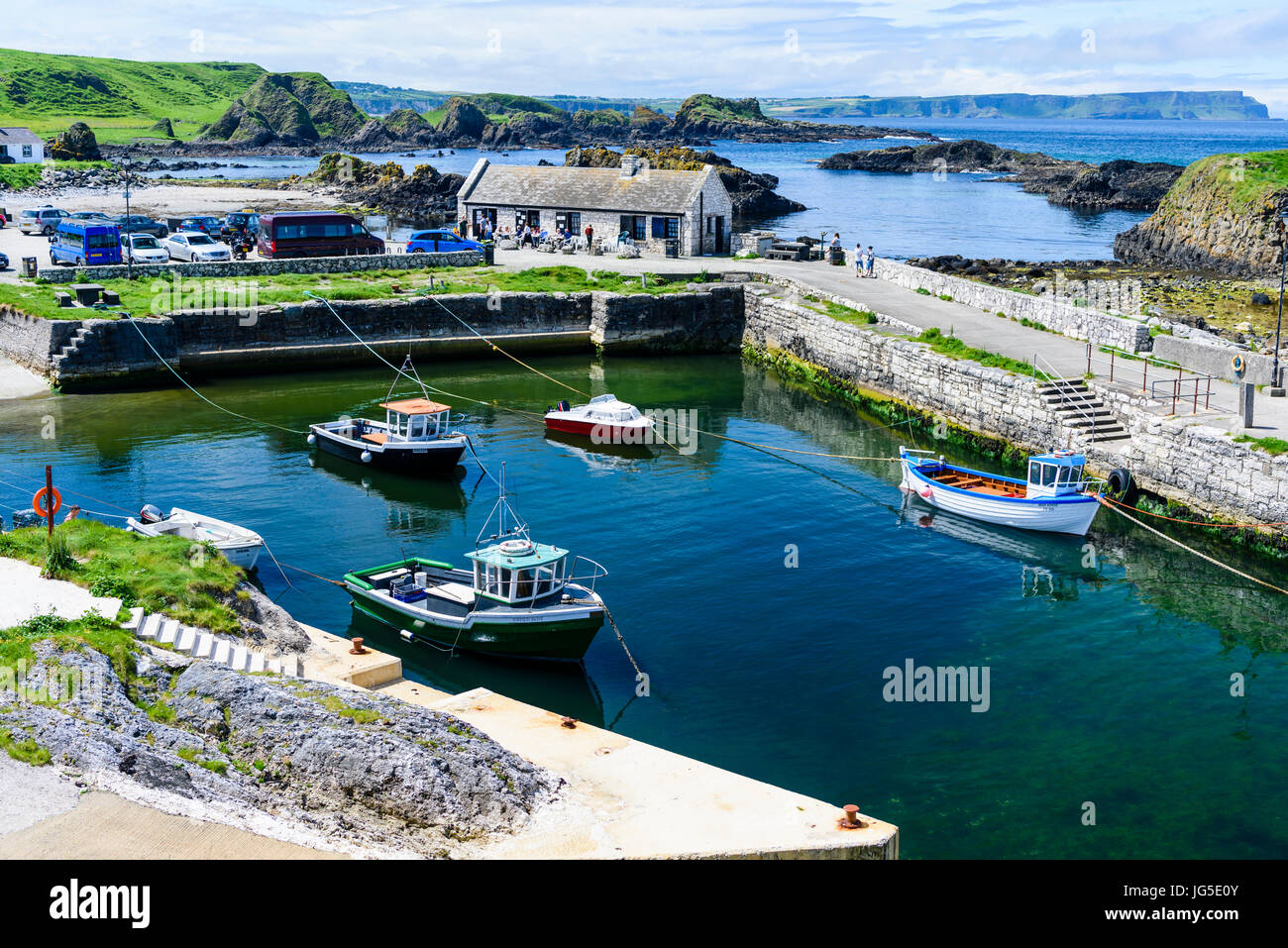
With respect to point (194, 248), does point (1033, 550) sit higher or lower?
lower

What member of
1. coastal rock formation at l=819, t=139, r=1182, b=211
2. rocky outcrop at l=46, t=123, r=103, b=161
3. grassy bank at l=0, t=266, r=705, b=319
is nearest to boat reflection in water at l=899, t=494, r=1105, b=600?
grassy bank at l=0, t=266, r=705, b=319

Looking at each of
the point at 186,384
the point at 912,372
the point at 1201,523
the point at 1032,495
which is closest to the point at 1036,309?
the point at 912,372

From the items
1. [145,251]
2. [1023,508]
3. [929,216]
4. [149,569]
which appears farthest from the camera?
[929,216]

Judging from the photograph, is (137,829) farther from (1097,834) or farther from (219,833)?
(1097,834)

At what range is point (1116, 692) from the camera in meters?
21.9

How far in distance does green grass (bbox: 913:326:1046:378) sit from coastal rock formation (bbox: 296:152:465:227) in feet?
183

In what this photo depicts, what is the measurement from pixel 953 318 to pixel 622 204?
Result: 21.2m

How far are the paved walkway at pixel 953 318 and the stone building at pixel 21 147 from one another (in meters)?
84.0

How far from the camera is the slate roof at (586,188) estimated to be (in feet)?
192

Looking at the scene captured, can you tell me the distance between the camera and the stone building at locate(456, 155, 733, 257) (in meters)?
58.6

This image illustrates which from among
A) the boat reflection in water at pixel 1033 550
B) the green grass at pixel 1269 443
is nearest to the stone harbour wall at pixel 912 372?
the boat reflection in water at pixel 1033 550

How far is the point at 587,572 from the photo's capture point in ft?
87.1

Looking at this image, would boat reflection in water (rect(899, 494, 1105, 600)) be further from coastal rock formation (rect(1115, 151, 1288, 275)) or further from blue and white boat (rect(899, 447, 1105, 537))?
coastal rock formation (rect(1115, 151, 1288, 275))

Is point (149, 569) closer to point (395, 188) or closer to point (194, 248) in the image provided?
point (194, 248)
